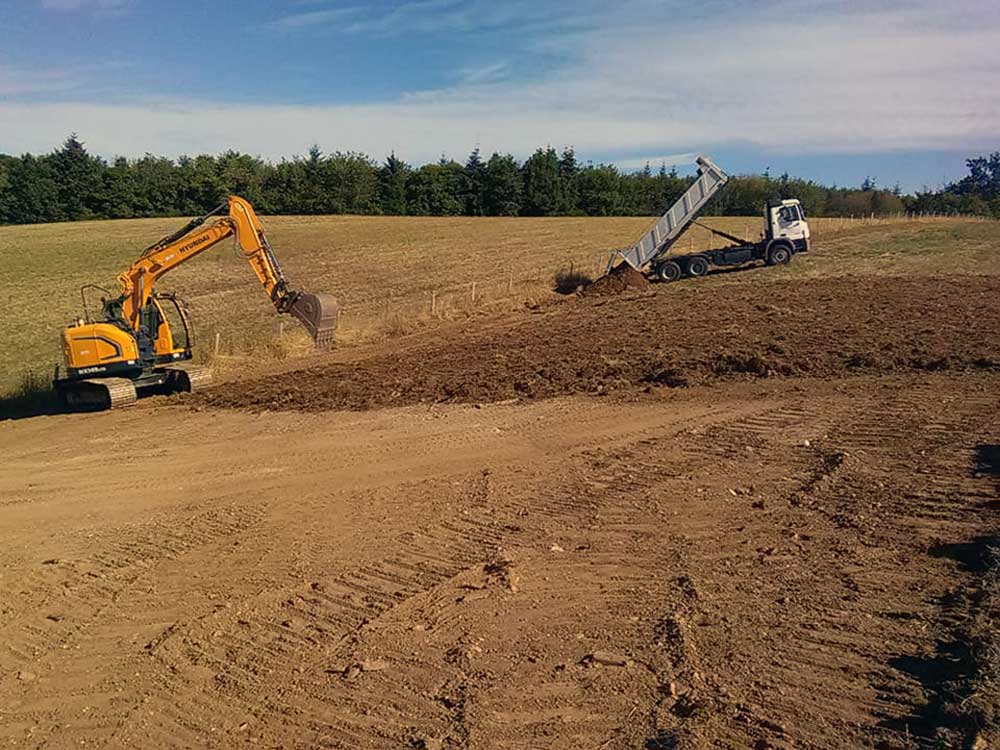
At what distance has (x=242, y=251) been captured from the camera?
17.2m

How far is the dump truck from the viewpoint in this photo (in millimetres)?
30172

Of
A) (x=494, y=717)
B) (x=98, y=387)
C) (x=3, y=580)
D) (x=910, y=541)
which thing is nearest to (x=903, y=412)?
(x=910, y=541)

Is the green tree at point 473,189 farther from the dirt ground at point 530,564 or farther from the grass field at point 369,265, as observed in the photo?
the dirt ground at point 530,564

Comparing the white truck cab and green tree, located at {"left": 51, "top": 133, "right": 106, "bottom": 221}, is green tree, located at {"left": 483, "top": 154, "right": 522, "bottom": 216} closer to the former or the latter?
green tree, located at {"left": 51, "top": 133, "right": 106, "bottom": 221}

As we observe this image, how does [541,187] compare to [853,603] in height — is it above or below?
above

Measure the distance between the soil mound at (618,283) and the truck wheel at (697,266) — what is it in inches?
77.0

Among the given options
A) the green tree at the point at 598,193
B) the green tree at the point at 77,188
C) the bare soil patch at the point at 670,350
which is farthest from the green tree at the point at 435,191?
the bare soil patch at the point at 670,350

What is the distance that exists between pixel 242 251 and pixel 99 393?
3925 millimetres

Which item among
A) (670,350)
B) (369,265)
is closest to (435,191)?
(369,265)

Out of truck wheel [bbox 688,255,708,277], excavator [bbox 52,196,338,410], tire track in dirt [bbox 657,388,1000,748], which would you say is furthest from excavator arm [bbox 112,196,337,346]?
truck wheel [bbox 688,255,708,277]

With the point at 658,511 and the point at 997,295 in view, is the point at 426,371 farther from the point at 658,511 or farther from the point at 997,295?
the point at 997,295

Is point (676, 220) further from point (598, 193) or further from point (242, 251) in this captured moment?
point (598, 193)

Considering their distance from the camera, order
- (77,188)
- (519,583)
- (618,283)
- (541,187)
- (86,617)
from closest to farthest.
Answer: (519,583), (86,617), (618,283), (77,188), (541,187)

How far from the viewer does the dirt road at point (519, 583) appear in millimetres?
5176
